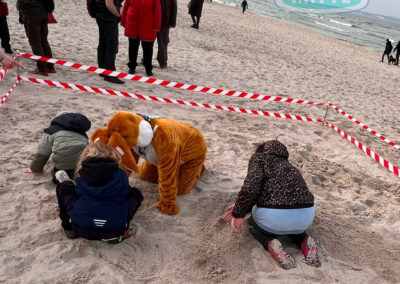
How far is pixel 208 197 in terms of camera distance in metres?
3.66

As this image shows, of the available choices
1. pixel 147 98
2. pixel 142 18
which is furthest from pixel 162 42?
pixel 147 98

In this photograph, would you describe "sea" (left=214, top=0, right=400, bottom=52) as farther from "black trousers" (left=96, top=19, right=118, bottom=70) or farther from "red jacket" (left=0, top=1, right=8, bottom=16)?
"red jacket" (left=0, top=1, right=8, bottom=16)

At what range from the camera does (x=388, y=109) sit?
27.6ft

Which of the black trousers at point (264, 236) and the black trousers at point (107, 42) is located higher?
the black trousers at point (107, 42)

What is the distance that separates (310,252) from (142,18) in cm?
512

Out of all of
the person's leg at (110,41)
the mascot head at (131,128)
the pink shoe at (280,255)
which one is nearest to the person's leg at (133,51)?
the person's leg at (110,41)

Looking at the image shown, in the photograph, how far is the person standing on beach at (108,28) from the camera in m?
5.68

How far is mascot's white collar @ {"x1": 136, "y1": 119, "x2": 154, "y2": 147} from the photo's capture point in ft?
9.57

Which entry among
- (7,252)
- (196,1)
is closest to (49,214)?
(7,252)

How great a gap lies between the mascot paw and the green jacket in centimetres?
97

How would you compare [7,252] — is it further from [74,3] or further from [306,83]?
[74,3]

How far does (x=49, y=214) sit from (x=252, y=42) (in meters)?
13.1

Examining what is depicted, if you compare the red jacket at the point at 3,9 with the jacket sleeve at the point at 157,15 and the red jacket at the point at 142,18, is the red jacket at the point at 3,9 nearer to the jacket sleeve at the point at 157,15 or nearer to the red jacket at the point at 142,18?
the red jacket at the point at 142,18

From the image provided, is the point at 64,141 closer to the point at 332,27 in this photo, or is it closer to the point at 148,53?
the point at 148,53
